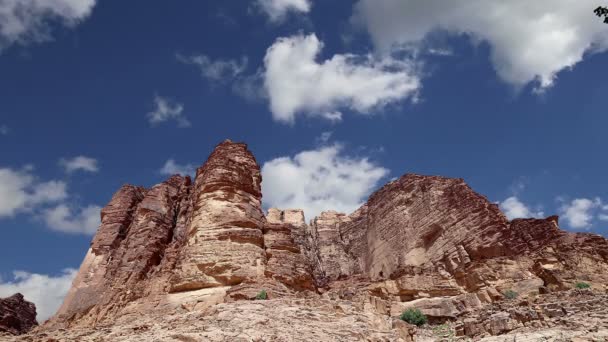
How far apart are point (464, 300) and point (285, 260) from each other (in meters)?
16.0

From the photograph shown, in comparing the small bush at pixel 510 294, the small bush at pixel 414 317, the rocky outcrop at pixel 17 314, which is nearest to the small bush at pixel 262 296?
the small bush at pixel 414 317

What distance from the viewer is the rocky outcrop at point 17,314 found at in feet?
161

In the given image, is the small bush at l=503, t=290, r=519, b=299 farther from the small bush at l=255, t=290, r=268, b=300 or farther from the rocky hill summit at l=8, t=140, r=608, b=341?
the small bush at l=255, t=290, r=268, b=300

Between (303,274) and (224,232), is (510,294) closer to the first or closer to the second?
(303,274)

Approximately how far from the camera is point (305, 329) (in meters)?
17.8

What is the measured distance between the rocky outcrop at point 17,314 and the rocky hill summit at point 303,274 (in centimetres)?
1179

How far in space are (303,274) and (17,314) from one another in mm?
Result: 39247

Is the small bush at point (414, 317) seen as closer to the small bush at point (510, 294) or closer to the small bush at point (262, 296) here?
the small bush at point (510, 294)

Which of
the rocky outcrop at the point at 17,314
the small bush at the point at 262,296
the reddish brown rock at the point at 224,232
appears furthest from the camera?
the rocky outcrop at the point at 17,314

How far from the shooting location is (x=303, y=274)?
33.7 m

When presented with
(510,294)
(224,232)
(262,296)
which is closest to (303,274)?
(224,232)

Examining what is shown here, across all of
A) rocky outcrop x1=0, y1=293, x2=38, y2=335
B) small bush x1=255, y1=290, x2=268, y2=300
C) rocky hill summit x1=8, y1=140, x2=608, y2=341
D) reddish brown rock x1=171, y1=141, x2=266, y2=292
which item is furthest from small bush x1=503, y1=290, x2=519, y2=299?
rocky outcrop x1=0, y1=293, x2=38, y2=335

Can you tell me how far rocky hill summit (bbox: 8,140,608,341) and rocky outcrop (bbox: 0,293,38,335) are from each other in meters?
11.8

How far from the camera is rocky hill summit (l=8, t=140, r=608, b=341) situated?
19.0 meters
